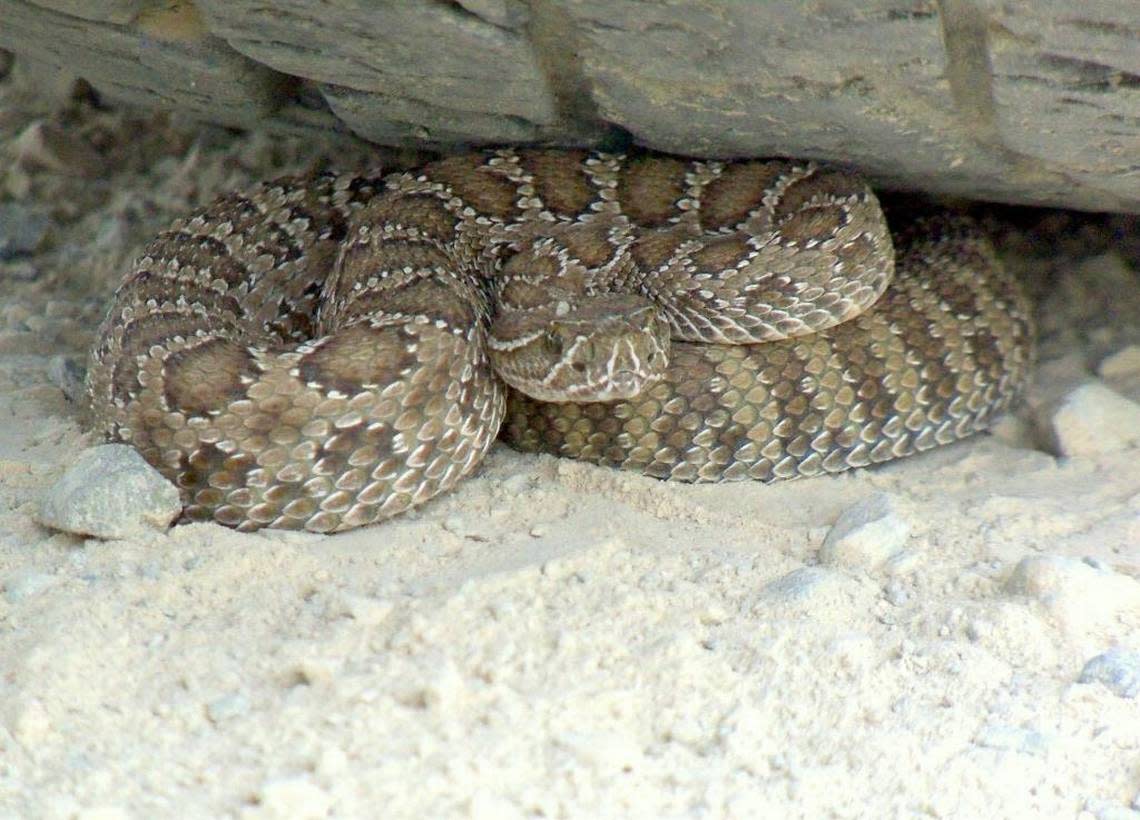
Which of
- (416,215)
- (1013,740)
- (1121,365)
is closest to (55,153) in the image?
(416,215)

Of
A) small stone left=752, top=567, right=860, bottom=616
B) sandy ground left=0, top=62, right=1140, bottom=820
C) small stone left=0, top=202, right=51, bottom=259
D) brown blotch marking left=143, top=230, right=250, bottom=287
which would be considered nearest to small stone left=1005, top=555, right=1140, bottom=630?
sandy ground left=0, top=62, right=1140, bottom=820

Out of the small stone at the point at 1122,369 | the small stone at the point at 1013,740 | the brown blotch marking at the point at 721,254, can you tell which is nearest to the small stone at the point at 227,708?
the small stone at the point at 1013,740

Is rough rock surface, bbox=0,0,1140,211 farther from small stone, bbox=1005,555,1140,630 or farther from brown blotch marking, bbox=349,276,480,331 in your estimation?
small stone, bbox=1005,555,1140,630

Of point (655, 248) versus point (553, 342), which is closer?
point (553, 342)

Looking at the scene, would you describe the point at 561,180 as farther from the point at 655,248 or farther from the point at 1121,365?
the point at 1121,365

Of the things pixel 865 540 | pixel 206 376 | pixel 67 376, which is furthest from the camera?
pixel 67 376

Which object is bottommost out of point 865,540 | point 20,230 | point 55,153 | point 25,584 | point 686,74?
point 865,540
